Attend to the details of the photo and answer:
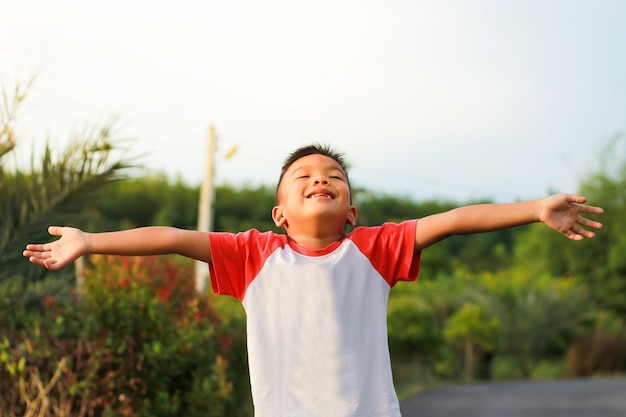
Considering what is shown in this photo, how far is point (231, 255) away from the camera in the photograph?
10.5 ft

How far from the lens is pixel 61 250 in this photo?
3094mm

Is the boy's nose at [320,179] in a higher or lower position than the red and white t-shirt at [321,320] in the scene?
higher

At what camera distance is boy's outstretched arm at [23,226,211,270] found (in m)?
3.06

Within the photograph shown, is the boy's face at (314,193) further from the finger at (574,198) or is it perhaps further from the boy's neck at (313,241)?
the finger at (574,198)

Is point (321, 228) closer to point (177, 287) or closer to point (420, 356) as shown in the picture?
point (177, 287)

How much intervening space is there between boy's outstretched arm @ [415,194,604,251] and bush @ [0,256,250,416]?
3937mm

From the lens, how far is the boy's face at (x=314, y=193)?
3.11 m

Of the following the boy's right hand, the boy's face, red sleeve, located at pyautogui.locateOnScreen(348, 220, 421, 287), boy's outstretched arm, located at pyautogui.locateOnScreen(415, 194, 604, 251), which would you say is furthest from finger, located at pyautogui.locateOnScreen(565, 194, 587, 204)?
the boy's right hand

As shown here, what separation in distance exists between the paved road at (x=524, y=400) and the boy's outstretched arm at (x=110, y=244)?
10.5 m

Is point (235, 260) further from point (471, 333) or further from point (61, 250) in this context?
point (471, 333)

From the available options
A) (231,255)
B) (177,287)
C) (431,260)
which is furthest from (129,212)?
(231,255)

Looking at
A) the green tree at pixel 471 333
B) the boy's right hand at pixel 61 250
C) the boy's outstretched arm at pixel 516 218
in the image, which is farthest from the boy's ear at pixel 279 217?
the green tree at pixel 471 333

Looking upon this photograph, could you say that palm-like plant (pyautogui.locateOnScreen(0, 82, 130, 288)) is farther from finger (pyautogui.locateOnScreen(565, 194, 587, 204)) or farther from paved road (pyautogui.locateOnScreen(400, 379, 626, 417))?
paved road (pyautogui.locateOnScreen(400, 379, 626, 417))

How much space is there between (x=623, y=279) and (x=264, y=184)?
16690 mm
